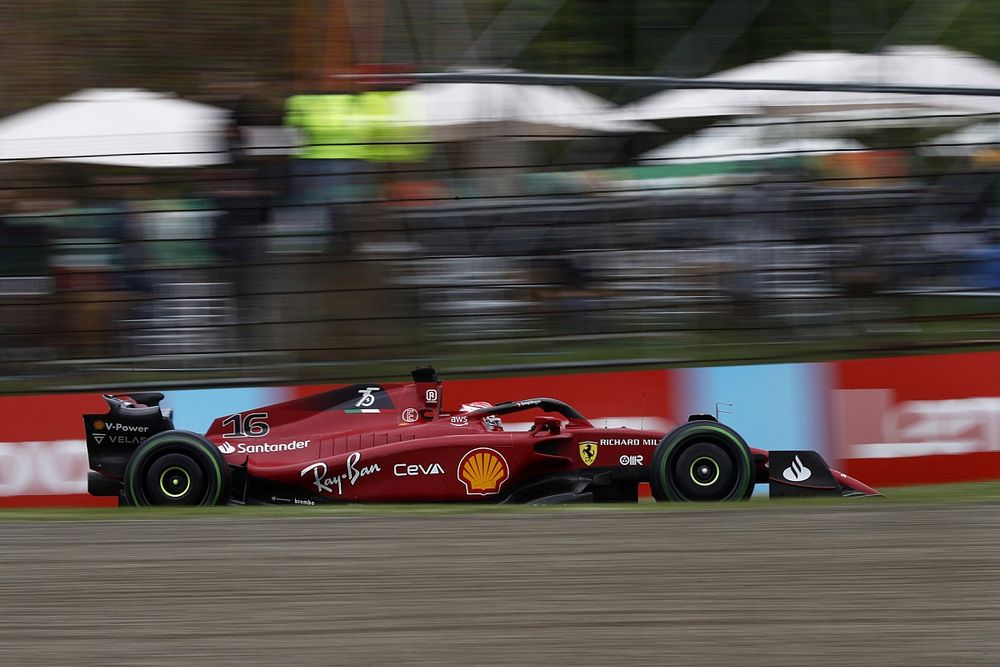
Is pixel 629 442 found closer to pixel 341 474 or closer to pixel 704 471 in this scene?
pixel 704 471

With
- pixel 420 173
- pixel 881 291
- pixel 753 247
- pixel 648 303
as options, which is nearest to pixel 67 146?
pixel 420 173

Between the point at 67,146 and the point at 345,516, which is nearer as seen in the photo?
the point at 345,516

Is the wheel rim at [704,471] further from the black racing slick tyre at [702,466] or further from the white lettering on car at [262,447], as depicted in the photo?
the white lettering on car at [262,447]

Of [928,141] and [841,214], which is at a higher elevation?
[928,141]

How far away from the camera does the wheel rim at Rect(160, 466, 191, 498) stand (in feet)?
18.1

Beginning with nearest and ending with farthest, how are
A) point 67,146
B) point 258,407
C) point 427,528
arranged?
point 427,528 → point 258,407 → point 67,146

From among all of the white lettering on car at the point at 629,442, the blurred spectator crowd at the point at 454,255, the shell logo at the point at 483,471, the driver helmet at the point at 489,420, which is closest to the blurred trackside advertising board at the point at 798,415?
the blurred spectator crowd at the point at 454,255

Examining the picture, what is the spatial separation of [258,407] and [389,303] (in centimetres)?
110

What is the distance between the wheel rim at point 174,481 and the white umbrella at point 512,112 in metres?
3.24

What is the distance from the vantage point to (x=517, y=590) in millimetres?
3230

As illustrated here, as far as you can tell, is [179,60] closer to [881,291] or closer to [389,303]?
[389,303]

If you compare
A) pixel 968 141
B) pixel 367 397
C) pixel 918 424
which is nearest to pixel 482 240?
pixel 367 397

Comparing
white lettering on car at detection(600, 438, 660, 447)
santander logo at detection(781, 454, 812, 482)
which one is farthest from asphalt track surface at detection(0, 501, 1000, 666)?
white lettering on car at detection(600, 438, 660, 447)

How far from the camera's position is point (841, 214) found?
23.6 feet
